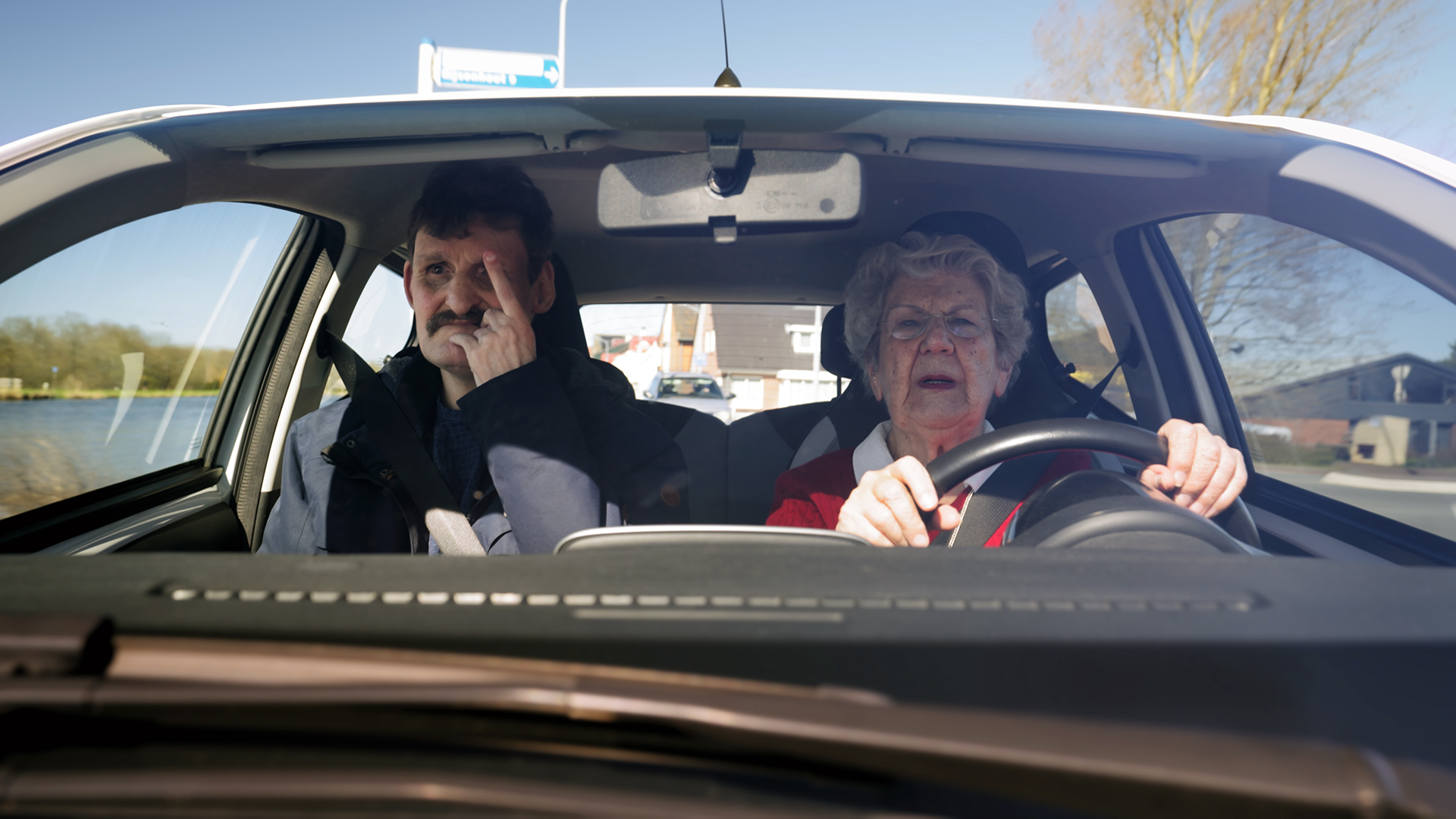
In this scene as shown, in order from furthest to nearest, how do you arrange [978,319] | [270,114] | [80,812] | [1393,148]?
[978,319], [270,114], [1393,148], [80,812]

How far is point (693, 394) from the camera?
2992 mm

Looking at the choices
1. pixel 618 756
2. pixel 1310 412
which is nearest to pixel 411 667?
pixel 618 756

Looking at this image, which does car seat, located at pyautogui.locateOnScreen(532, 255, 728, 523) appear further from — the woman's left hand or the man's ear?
the woman's left hand

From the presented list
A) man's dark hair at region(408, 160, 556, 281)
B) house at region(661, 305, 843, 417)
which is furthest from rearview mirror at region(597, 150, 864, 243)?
house at region(661, 305, 843, 417)

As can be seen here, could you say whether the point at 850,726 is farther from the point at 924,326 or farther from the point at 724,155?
the point at 924,326

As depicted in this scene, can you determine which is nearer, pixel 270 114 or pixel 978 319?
pixel 270 114

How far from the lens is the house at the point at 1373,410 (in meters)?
1.76

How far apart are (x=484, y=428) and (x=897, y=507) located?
995 millimetres

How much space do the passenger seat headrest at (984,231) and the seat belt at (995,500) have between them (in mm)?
719

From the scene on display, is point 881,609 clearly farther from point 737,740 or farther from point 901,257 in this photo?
point 901,257

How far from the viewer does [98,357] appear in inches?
75.0

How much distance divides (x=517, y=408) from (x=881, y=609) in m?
1.38

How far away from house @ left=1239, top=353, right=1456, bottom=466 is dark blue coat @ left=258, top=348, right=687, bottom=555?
1.79m

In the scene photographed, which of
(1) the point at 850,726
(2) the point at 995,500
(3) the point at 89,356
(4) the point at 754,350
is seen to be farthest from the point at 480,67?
(1) the point at 850,726
